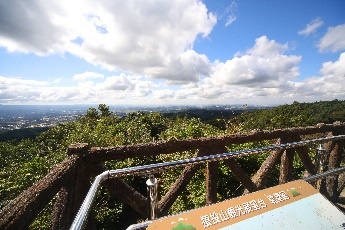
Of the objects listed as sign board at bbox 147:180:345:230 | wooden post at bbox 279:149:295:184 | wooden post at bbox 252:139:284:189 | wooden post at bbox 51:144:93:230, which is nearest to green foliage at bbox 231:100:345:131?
wooden post at bbox 279:149:295:184

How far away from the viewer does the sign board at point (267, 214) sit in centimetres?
147

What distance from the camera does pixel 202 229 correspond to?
4.68ft

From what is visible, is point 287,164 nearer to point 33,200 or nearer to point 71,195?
point 71,195

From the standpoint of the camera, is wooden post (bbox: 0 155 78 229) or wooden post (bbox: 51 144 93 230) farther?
wooden post (bbox: 51 144 93 230)

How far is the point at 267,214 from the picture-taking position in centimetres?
165

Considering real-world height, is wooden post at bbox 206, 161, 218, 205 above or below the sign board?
below

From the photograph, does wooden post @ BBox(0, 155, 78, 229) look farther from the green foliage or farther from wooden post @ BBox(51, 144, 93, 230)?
the green foliage

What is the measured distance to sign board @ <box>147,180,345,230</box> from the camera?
1.47m

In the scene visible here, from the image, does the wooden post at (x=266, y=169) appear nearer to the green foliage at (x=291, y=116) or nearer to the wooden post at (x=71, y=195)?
the wooden post at (x=71, y=195)

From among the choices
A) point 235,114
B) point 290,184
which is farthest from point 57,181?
point 235,114

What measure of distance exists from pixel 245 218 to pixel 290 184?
0.73 m

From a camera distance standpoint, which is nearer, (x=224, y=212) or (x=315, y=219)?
(x=224, y=212)

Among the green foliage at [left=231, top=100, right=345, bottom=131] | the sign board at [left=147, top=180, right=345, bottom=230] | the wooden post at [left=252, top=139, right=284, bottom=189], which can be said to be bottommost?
the green foliage at [left=231, top=100, right=345, bottom=131]

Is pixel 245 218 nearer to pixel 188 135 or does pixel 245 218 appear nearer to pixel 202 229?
pixel 202 229
